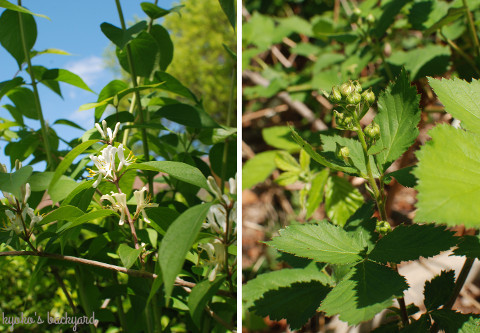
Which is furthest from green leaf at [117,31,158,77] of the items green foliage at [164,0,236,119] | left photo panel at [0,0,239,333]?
green foliage at [164,0,236,119]

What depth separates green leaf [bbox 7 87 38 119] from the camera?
0.71 meters

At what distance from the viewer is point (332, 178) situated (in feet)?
2.83

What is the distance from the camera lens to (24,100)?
73 cm

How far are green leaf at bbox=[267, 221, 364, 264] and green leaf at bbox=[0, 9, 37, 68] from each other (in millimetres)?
456

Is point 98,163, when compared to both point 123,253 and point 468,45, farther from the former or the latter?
point 468,45

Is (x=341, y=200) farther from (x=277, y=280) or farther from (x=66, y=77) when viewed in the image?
(x=66, y=77)

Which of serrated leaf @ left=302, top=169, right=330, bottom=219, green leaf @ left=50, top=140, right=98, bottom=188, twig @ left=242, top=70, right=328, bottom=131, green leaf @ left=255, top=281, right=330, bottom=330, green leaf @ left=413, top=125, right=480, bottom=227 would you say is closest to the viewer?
green leaf @ left=413, top=125, right=480, bottom=227

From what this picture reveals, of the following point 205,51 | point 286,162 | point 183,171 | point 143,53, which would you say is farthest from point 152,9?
point 205,51

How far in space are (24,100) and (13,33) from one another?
13 centimetres

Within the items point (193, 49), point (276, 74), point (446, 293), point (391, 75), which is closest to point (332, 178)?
point (391, 75)

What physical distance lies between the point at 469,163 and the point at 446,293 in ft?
0.78

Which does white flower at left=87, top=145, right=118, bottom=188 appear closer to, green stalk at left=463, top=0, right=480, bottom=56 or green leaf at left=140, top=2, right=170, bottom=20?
green leaf at left=140, top=2, right=170, bottom=20

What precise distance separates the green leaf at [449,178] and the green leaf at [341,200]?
0.46 meters

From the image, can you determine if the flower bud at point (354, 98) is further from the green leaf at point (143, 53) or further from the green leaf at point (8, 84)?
the green leaf at point (8, 84)
